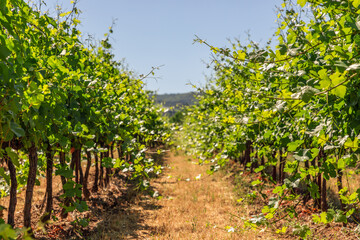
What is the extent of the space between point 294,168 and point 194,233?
3862 millimetres

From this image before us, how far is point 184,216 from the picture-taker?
6.69 meters

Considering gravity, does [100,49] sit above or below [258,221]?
above

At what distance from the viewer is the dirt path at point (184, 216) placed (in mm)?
5473

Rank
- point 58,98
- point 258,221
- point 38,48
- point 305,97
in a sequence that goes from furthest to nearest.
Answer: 1. point 38,48
2. point 58,98
3. point 258,221
4. point 305,97

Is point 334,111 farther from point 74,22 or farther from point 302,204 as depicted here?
point 302,204

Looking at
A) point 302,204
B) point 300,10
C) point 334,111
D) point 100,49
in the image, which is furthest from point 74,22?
point 302,204

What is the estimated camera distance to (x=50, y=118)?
2.80 metres

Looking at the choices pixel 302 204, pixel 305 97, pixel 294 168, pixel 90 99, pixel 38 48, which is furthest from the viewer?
pixel 302 204

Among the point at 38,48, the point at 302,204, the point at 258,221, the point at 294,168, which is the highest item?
the point at 38,48

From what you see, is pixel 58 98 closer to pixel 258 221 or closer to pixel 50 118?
pixel 50 118

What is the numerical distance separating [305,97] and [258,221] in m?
1.24

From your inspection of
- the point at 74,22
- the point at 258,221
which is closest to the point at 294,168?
the point at 258,221

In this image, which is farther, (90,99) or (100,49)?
(100,49)

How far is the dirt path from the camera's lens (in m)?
5.47
